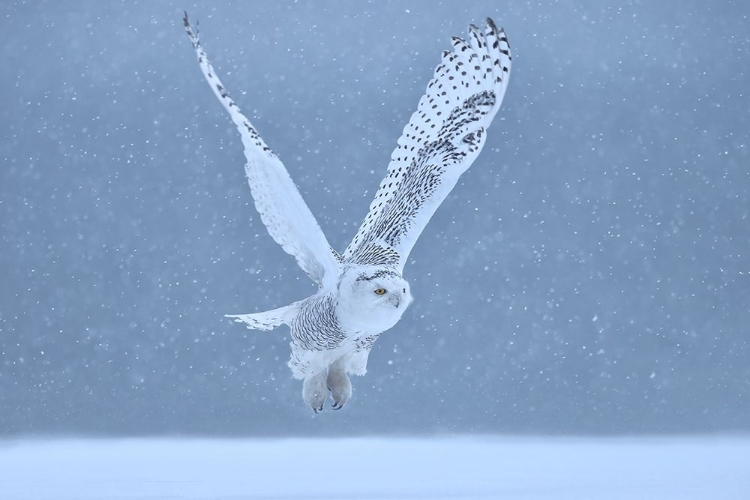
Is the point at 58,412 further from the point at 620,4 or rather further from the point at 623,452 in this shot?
the point at 620,4

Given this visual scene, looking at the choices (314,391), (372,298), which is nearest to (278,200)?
(372,298)

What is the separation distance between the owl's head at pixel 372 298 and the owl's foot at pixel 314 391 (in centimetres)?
32

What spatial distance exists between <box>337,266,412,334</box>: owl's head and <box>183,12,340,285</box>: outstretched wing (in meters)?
0.11

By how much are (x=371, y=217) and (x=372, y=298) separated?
65cm

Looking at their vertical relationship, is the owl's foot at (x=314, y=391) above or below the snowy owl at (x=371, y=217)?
below

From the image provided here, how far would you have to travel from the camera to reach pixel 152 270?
147 inches

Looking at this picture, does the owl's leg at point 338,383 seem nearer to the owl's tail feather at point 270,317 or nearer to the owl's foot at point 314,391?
the owl's foot at point 314,391

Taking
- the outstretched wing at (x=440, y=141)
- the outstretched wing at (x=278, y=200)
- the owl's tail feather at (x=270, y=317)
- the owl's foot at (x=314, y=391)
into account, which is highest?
the outstretched wing at (x=440, y=141)

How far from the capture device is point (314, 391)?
223 centimetres

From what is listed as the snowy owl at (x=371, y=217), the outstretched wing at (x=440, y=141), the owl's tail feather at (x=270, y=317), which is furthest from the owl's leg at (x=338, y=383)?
the outstretched wing at (x=440, y=141)

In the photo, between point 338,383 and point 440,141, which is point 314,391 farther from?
point 440,141

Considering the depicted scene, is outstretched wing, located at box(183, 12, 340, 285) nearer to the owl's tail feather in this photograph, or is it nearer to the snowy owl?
the snowy owl

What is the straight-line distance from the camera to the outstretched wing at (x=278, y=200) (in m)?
1.83

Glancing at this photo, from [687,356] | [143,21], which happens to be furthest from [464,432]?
[143,21]
